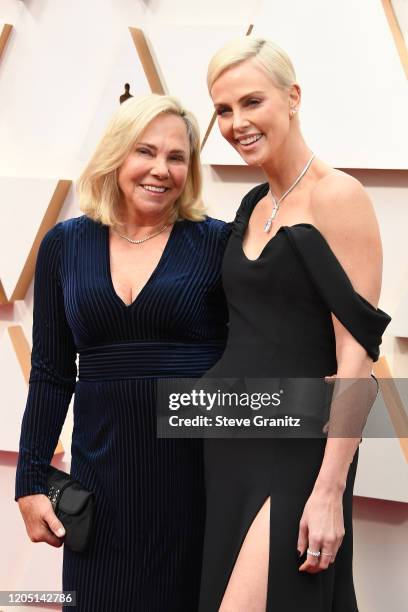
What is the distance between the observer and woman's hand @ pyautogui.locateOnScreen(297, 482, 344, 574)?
160cm

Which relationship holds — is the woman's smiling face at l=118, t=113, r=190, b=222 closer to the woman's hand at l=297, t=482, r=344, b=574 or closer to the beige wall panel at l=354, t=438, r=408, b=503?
the woman's hand at l=297, t=482, r=344, b=574

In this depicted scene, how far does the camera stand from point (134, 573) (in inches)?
75.8

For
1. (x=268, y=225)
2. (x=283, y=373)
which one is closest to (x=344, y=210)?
(x=268, y=225)

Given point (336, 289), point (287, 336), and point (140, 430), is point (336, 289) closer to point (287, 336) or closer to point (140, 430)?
point (287, 336)

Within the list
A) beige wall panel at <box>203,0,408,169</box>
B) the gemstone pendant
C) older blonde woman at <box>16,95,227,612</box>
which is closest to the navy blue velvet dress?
older blonde woman at <box>16,95,227,612</box>

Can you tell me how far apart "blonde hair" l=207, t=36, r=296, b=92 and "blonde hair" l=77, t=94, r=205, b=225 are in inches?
9.5

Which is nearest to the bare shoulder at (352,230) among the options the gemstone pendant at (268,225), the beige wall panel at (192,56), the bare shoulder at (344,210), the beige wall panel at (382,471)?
the bare shoulder at (344,210)

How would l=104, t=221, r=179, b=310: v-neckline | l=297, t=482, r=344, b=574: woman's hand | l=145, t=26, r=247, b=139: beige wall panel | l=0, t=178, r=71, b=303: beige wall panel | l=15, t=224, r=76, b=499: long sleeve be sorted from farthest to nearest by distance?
l=0, t=178, r=71, b=303: beige wall panel
l=145, t=26, r=247, b=139: beige wall panel
l=15, t=224, r=76, b=499: long sleeve
l=104, t=221, r=179, b=310: v-neckline
l=297, t=482, r=344, b=574: woman's hand

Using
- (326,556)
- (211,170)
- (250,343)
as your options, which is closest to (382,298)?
(211,170)

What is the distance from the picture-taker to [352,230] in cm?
162

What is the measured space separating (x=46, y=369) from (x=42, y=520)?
309 millimetres

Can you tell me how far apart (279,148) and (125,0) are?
3.66 feet

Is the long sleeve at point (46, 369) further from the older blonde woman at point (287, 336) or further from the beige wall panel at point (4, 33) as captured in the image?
the beige wall panel at point (4, 33)

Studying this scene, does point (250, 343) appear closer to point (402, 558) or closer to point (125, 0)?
point (402, 558)
